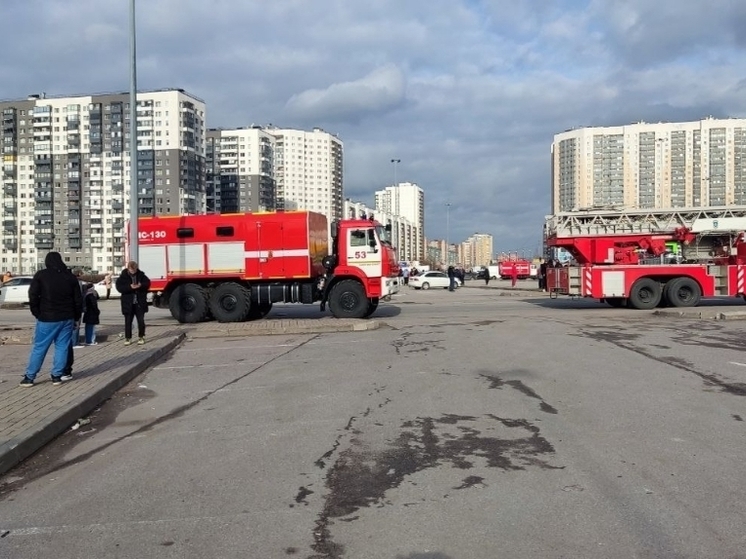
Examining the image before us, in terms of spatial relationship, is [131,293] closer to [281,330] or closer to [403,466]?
[281,330]

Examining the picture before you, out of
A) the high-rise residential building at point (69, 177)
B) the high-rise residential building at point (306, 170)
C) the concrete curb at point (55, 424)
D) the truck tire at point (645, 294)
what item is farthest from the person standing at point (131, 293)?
the high-rise residential building at point (306, 170)

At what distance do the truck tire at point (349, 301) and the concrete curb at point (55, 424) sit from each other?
843 centimetres

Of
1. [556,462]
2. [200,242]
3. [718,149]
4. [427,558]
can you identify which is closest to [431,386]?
[556,462]

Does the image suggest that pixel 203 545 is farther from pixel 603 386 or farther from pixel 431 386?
pixel 603 386

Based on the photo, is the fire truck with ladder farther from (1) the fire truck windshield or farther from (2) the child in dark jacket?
(2) the child in dark jacket

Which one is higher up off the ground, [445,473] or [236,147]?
[236,147]

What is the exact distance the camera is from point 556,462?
562cm

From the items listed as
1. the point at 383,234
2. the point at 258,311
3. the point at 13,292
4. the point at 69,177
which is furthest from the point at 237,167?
the point at 383,234

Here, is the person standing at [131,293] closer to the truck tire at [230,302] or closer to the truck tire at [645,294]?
the truck tire at [230,302]

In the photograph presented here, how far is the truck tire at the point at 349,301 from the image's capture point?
1873cm

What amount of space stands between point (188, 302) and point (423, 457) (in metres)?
14.7

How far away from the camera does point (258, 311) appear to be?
21234 millimetres

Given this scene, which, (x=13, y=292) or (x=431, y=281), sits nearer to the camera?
(x=13, y=292)

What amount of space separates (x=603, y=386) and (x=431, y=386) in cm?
229
